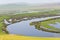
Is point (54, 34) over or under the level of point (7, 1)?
under

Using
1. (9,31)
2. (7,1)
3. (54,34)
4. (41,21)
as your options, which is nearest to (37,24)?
(41,21)

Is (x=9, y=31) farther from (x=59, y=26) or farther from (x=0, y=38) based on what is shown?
(x=59, y=26)

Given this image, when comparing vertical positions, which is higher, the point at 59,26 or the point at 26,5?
the point at 26,5

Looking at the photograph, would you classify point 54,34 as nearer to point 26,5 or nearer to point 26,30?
point 26,30

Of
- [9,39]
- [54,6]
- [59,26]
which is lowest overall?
[9,39]

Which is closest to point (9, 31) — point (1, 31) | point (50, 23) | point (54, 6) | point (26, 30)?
point (1, 31)

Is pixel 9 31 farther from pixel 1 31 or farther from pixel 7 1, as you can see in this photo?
pixel 7 1

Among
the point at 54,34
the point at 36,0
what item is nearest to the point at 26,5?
the point at 36,0
